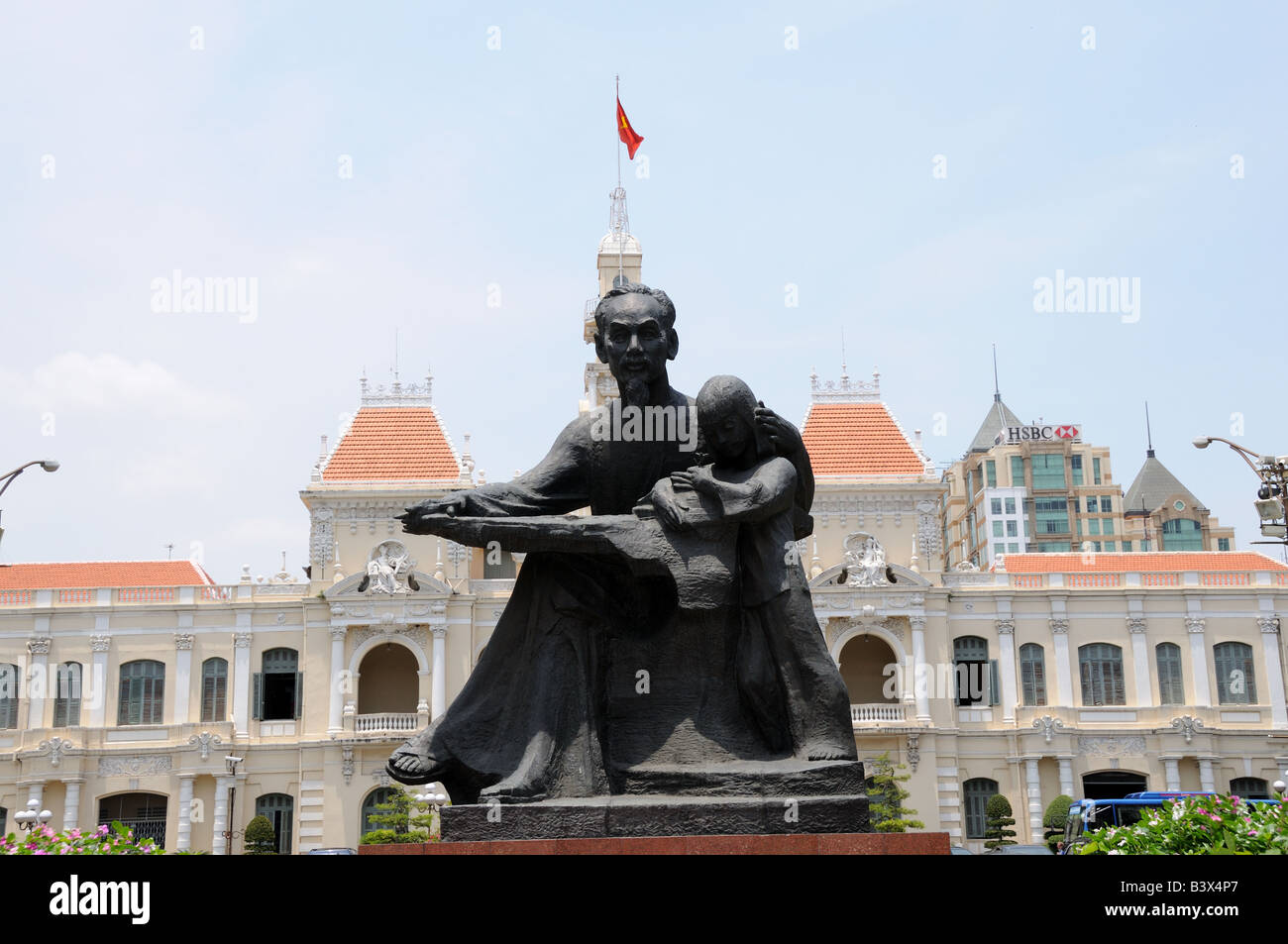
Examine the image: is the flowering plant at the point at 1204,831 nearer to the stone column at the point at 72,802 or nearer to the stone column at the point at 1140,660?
the stone column at the point at 1140,660

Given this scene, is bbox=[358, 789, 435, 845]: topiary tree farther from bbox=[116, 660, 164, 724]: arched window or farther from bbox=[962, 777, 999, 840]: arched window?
bbox=[962, 777, 999, 840]: arched window

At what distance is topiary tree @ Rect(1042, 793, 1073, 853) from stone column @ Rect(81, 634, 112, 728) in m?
25.6

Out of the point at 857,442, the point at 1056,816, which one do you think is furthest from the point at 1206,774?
the point at 857,442

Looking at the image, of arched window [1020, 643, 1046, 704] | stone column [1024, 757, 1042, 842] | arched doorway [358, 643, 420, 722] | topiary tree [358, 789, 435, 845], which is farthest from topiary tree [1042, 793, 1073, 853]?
arched doorway [358, 643, 420, 722]

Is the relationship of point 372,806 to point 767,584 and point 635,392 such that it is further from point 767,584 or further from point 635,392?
point 767,584

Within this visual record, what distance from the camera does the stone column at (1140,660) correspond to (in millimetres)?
37250

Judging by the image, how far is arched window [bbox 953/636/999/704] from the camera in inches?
1447

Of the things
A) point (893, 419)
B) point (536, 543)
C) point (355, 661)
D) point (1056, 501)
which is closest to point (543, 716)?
point (536, 543)

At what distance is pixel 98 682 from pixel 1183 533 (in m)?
64.5

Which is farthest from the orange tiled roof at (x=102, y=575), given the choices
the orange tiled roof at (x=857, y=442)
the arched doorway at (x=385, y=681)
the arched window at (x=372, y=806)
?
the orange tiled roof at (x=857, y=442)

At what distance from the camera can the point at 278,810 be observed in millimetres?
36531

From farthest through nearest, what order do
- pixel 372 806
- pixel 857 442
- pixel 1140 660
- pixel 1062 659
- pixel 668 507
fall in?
1. pixel 857 442
2. pixel 1062 659
3. pixel 1140 660
4. pixel 372 806
5. pixel 668 507

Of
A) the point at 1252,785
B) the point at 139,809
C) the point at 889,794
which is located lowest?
the point at 1252,785
